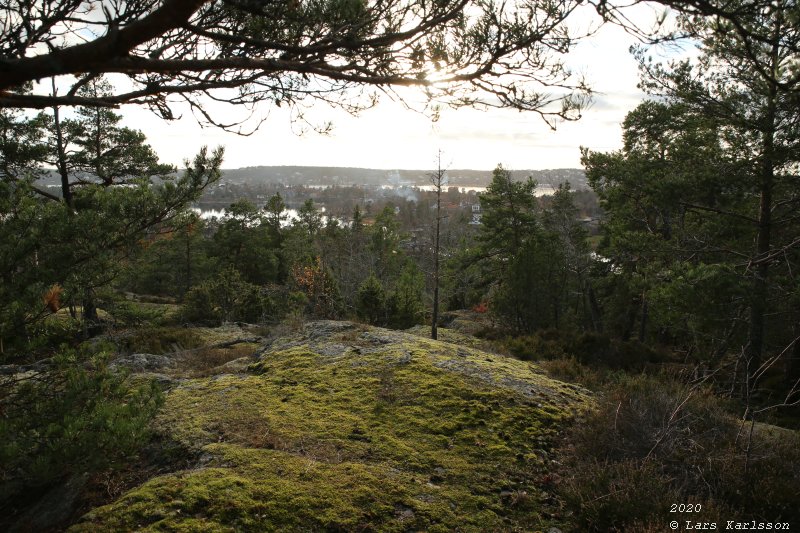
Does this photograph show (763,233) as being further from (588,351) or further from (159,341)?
(159,341)

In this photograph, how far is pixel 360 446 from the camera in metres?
3.81

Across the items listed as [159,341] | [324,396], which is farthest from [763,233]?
[159,341]

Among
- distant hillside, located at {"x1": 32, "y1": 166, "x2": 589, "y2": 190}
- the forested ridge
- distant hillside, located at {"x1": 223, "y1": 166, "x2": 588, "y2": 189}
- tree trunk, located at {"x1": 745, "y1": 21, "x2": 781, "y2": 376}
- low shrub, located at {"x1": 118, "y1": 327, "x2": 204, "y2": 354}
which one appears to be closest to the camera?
the forested ridge

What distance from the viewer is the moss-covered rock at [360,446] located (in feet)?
9.44

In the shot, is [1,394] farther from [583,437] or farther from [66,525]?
[583,437]

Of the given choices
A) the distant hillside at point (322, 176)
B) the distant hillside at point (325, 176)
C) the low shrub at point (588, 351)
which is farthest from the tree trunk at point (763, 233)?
the distant hillside at point (322, 176)

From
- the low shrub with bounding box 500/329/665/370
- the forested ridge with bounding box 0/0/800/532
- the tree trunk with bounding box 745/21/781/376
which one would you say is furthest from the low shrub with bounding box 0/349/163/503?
the low shrub with bounding box 500/329/665/370

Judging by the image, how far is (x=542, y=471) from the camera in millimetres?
3576

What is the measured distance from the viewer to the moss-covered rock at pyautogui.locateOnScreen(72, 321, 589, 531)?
288 cm

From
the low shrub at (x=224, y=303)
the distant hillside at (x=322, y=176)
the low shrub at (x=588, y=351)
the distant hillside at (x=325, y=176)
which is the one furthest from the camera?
the distant hillside at (x=322, y=176)

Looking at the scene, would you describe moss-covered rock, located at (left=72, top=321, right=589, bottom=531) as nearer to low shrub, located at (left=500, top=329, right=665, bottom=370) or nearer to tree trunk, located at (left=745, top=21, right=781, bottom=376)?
low shrub, located at (left=500, top=329, right=665, bottom=370)

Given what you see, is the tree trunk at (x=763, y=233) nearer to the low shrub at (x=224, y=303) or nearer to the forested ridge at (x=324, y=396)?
the forested ridge at (x=324, y=396)

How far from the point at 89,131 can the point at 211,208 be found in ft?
Answer: 322

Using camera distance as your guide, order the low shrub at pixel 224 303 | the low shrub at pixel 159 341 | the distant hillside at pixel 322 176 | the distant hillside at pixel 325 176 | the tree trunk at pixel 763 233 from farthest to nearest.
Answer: the distant hillside at pixel 322 176
the distant hillside at pixel 325 176
the low shrub at pixel 224 303
the low shrub at pixel 159 341
the tree trunk at pixel 763 233
